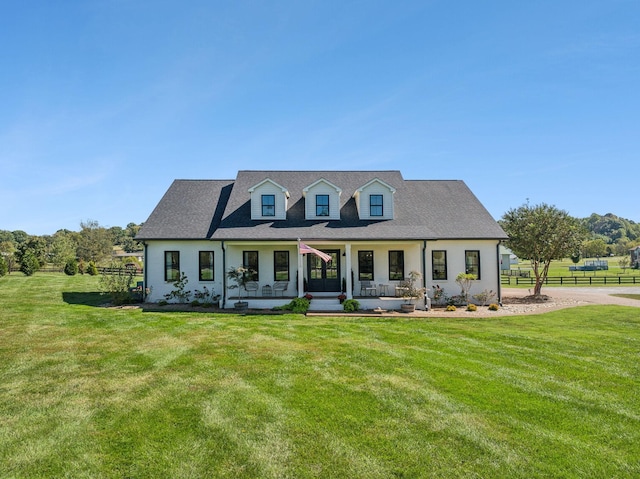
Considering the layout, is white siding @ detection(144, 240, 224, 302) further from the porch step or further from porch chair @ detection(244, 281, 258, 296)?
the porch step

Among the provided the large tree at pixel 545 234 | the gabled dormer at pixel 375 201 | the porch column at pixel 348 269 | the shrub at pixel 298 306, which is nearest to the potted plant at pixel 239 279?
the shrub at pixel 298 306

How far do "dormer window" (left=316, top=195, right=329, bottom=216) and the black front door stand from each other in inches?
95.4

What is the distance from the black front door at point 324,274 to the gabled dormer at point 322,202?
2.30 metres

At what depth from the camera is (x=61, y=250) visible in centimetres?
4794

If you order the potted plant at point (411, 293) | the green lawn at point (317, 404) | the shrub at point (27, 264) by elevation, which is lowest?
the green lawn at point (317, 404)

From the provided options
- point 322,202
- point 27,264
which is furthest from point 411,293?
point 27,264

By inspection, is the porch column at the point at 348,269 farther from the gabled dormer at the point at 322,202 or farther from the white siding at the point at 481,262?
the white siding at the point at 481,262

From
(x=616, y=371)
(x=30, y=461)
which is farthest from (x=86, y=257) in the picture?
(x=616, y=371)

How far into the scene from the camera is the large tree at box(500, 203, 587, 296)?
75.0 ft

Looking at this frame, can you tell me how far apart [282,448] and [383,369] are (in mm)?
3945

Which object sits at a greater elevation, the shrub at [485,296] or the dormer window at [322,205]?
the dormer window at [322,205]

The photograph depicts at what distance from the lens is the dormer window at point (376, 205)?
70.0 ft

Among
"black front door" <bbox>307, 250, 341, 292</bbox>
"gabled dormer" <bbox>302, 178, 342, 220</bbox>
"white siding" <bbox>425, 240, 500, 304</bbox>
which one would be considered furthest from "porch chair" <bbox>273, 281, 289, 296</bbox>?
"white siding" <bbox>425, 240, 500, 304</bbox>

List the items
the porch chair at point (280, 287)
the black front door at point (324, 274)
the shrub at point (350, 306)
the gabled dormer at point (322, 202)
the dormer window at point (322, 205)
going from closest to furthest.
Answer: the shrub at point (350, 306)
the porch chair at point (280, 287)
the black front door at point (324, 274)
the gabled dormer at point (322, 202)
the dormer window at point (322, 205)
